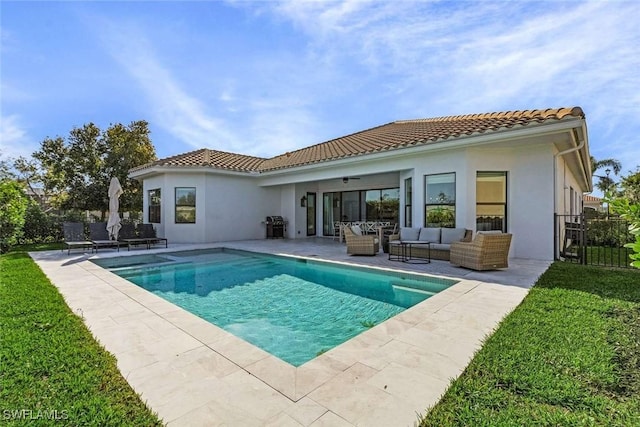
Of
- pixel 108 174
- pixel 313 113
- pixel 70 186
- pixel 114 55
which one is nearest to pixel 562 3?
pixel 313 113

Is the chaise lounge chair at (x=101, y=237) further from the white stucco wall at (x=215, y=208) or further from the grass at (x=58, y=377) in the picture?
the grass at (x=58, y=377)

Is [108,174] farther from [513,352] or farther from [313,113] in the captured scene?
[513,352]

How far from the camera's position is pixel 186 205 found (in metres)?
15.1

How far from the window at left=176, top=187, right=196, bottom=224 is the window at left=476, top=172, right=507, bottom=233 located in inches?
483

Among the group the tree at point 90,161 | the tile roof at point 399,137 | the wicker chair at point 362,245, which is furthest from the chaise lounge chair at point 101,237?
the tree at point 90,161

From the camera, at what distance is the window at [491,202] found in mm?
10062

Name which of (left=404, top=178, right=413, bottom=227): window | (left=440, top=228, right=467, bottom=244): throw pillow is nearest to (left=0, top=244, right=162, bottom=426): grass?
Result: (left=440, top=228, right=467, bottom=244): throw pillow

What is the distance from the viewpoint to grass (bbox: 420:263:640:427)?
2314mm

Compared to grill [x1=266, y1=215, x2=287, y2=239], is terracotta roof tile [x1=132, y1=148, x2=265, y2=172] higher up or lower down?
higher up

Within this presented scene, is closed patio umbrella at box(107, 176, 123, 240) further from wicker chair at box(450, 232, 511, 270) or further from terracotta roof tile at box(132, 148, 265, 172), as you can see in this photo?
wicker chair at box(450, 232, 511, 270)

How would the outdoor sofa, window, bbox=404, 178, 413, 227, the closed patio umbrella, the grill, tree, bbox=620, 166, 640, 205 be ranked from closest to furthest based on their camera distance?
the outdoor sofa → window, bbox=404, 178, 413, 227 → the closed patio umbrella → tree, bbox=620, 166, 640, 205 → the grill

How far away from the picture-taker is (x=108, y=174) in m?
20.7

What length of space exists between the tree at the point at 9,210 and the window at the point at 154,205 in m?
5.28

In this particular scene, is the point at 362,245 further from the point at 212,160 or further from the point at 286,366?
the point at 212,160
